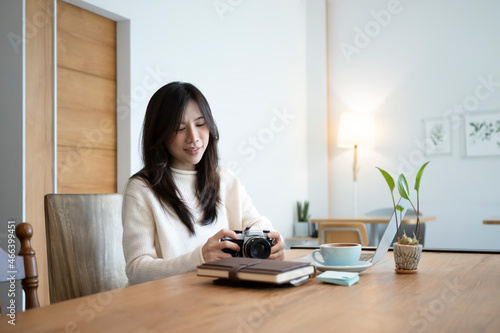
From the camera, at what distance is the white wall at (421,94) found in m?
4.82

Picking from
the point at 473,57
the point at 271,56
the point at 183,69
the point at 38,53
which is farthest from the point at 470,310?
the point at 473,57

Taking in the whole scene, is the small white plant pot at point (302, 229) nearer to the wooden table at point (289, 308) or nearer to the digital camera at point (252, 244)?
the digital camera at point (252, 244)

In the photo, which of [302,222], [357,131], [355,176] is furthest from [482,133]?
[302,222]

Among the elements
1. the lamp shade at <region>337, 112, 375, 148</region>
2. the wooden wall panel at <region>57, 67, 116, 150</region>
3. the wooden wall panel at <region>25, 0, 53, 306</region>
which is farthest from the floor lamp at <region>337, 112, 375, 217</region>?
the wooden wall panel at <region>25, 0, 53, 306</region>

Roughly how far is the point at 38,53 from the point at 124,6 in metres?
0.72

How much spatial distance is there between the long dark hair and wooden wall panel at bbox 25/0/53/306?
1.12 metres

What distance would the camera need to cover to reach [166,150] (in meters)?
1.80

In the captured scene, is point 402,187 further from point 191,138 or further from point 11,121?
point 11,121

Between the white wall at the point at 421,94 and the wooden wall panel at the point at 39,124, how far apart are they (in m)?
3.43

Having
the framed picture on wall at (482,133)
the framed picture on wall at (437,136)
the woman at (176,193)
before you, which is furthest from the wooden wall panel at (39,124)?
the framed picture on wall at (482,133)

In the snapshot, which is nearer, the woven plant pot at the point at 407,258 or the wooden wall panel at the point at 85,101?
the woven plant pot at the point at 407,258

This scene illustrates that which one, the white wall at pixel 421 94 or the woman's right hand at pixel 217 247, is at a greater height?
the white wall at pixel 421 94

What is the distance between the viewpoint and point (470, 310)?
848 mm

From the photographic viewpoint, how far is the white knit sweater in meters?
1.44
